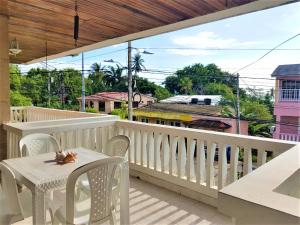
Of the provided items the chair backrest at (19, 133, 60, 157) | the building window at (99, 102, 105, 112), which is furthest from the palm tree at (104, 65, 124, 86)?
the chair backrest at (19, 133, 60, 157)

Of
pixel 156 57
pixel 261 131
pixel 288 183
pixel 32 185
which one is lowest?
pixel 261 131

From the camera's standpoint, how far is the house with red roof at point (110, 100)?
16444 millimetres

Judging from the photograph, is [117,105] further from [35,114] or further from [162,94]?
[35,114]

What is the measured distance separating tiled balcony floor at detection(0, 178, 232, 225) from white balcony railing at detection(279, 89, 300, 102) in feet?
12.2

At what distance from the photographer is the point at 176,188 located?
3.26 meters

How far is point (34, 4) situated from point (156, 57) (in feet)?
54.1

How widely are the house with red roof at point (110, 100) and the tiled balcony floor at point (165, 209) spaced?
1247 centimetres

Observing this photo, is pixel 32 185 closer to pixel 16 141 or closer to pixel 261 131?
pixel 16 141

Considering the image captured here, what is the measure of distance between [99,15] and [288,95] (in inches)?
184

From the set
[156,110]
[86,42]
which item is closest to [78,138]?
[86,42]

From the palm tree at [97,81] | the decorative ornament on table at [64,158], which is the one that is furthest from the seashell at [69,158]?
the palm tree at [97,81]

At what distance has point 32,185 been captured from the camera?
5.80ft

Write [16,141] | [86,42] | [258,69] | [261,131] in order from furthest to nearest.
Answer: [261,131] → [258,69] → [86,42] → [16,141]

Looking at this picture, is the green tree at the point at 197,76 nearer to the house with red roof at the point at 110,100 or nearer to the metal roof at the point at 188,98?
the metal roof at the point at 188,98
